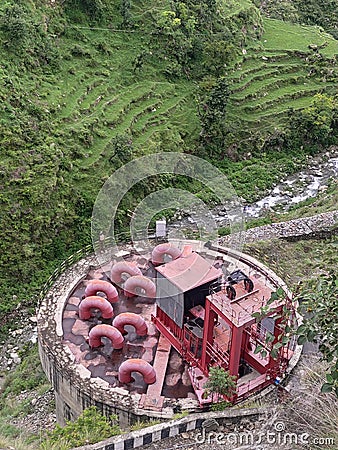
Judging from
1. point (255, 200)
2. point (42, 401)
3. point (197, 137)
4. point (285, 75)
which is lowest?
point (42, 401)

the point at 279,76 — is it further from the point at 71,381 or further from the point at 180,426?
the point at 180,426

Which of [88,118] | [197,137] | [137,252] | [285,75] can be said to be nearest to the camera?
[137,252]

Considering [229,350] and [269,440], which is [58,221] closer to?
[229,350]

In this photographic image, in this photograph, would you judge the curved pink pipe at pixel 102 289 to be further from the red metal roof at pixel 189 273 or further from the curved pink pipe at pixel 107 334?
the red metal roof at pixel 189 273

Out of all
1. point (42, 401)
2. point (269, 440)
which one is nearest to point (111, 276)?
point (42, 401)

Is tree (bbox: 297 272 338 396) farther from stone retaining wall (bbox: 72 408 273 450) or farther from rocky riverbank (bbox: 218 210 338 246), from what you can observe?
rocky riverbank (bbox: 218 210 338 246)

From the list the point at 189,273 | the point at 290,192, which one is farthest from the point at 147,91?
the point at 189,273

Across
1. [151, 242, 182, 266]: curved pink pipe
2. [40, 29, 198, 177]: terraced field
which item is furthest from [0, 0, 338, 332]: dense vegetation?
[151, 242, 182, 266]: curved pink pipe

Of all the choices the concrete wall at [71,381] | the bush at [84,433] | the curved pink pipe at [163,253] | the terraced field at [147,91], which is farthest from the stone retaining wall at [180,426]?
the terraced field at [147,91]
